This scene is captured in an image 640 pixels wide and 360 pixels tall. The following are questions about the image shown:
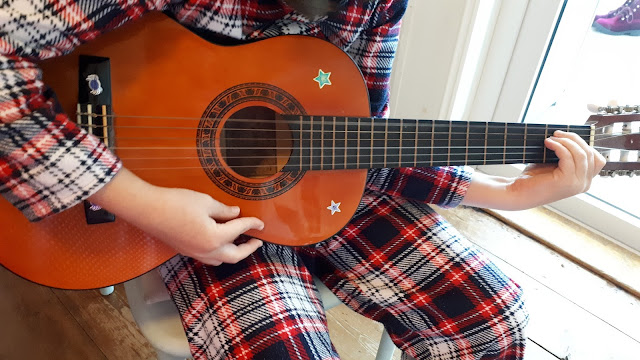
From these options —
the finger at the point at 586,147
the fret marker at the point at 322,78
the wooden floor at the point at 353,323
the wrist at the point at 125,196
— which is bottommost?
the wooden floor at the point at 353,323

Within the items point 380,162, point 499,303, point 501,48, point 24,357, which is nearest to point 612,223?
point 501,48

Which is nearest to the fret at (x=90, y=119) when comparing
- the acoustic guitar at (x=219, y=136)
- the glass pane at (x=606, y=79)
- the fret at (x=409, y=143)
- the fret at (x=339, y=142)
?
the acoustic guitar at (x=219, y=136)

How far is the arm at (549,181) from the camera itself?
0.83 m

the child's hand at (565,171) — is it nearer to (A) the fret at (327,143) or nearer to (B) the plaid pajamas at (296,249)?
(B) the plaid pajamas at (296,249)

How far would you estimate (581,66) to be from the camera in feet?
4.81

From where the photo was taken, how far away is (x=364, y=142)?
29.7 inches

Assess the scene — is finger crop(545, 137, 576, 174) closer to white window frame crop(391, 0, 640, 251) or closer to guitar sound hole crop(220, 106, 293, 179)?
guitar sound hole crop(220, 106, 293, 179)

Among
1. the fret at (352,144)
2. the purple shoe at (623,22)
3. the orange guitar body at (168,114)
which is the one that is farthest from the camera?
the purple shoe at (623,22)

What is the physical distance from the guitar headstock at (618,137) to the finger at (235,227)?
62 cm

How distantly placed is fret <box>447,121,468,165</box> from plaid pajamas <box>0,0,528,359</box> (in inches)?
2.8

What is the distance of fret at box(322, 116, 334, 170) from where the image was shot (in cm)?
73

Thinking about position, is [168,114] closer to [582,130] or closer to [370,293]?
[370,293]

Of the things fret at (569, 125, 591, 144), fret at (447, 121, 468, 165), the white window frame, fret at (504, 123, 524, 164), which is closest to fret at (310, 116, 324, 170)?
fret at (447, 121, 468, 165)

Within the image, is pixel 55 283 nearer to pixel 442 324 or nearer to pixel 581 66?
pixel 442 324
